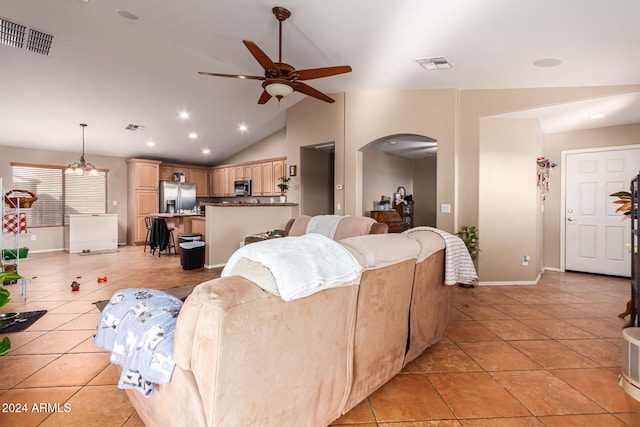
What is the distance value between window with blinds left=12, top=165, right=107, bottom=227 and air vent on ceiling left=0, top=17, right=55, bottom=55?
4146mm

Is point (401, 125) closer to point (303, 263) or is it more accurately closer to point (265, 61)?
point (265, 61)

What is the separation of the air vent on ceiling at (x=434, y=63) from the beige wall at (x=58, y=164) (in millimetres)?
7757

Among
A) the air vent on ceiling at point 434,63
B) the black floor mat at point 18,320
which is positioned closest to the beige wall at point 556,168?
the air vent on ceiling at point 434,63

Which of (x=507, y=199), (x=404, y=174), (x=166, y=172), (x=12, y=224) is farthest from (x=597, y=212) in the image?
(x=166, y=172)

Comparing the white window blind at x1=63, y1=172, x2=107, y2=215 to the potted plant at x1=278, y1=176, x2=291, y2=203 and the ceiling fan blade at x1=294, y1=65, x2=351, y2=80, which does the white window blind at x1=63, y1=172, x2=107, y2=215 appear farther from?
the ceiling fan blade at x1=294, y1=65, x2=351, y2=80

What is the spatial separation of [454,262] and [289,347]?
154 centimetres

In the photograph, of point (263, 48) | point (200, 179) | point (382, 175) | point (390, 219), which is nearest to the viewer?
point (263, 48)

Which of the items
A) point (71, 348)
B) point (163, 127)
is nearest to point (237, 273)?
point (71, 348)

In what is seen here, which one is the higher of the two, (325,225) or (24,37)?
(24,37)

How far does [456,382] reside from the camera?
199 cm

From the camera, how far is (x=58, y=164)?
730 cm

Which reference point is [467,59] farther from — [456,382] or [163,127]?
[163,127]

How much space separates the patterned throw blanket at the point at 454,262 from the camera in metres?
2.26

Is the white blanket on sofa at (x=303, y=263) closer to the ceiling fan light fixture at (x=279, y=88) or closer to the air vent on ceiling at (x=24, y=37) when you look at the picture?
the ceiling fan light fixture at (x=279, y=88)
